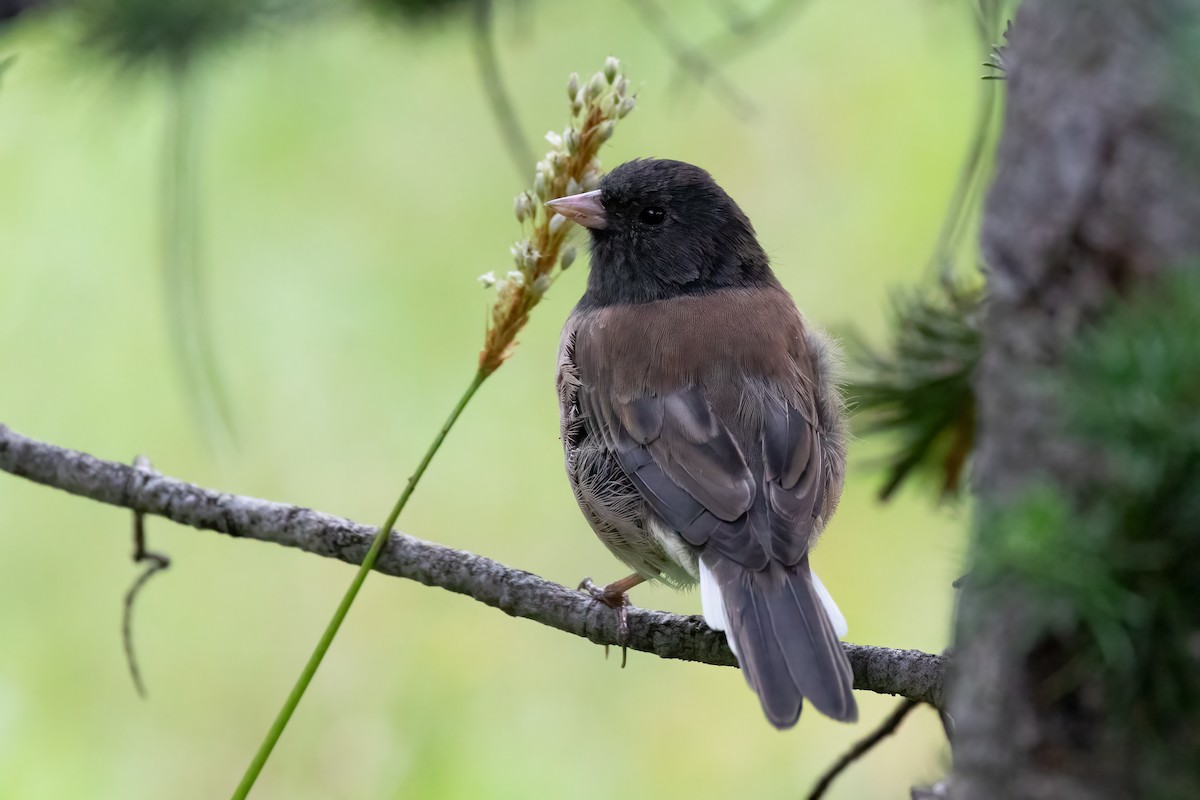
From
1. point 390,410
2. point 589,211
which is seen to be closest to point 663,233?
point 589,211

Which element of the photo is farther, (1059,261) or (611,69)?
(611,69)

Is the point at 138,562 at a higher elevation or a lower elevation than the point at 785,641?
lower

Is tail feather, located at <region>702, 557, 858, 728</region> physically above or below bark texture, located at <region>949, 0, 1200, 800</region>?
below

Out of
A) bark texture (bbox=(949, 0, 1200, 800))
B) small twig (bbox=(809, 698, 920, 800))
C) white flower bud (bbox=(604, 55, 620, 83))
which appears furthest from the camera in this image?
small twig (bbox=(809, 698, 920, 800))

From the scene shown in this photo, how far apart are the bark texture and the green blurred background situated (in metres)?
2.72

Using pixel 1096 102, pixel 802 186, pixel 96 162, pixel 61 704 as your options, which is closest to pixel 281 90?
pixel 96 162

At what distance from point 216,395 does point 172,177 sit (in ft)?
1.47

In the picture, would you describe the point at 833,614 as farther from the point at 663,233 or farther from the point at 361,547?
the point at 663,233

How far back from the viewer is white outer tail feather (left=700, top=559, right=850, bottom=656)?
1.80 m

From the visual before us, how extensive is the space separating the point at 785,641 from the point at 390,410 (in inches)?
103

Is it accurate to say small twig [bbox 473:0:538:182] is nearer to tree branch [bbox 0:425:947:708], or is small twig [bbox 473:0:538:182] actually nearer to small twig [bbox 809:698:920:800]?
tree branch [bbox 0:425:947:708]

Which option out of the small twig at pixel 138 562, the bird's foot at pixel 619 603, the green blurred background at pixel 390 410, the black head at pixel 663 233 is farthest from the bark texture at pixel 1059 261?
the green blurred background at pixel 390 410

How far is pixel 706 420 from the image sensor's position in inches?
88.7

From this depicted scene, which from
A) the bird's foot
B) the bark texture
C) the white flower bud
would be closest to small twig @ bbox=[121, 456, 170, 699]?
the bird's foot
